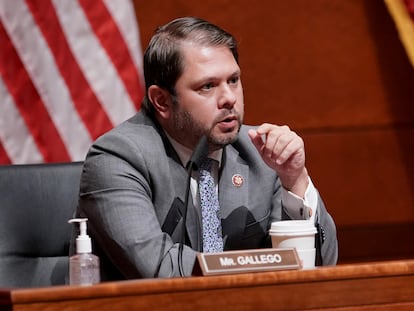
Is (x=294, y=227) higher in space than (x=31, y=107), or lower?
lower

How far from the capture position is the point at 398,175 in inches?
163

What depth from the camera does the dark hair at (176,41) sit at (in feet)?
8.91

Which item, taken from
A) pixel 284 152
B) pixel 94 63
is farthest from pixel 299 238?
pixel 94 63

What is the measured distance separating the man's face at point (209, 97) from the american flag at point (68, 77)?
86 cm

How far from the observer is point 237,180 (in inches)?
108

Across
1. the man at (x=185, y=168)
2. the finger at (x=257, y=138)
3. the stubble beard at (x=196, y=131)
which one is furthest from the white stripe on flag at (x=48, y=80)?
the finger at (x=257, y=138)

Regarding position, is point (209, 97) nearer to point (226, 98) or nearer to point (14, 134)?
point (226, 98)

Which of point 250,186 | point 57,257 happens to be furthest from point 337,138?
point 57,257

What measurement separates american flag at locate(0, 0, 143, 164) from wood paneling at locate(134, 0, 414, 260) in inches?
23.2

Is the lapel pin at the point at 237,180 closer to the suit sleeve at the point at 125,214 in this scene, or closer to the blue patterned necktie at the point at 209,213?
the blue patterned necktie at the point at 209,213

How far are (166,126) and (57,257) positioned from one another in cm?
50

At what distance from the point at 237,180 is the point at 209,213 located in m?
0.15

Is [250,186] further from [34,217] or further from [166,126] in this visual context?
[34,217]

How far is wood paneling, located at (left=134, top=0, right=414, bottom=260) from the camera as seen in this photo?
404 cm
